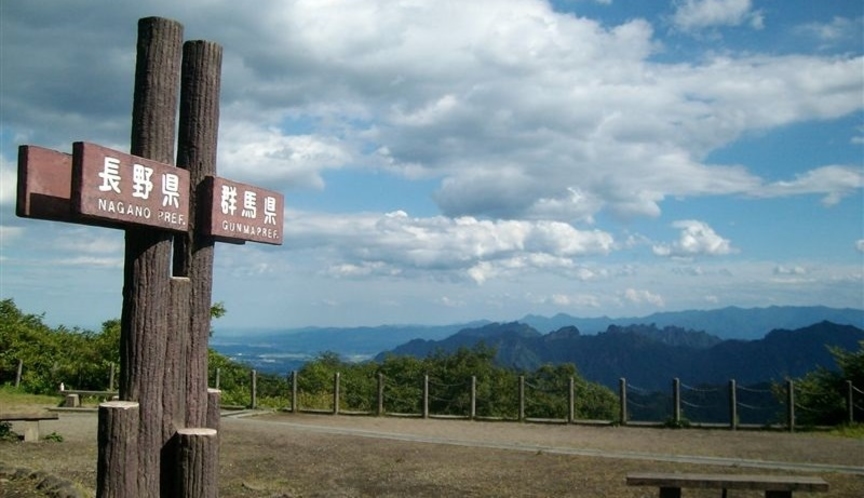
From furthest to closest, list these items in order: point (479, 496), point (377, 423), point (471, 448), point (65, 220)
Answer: point (377, 423) < point (471, 448) < point (479, 496) < point (65, 220)

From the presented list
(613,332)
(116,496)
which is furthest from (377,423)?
(613,332)

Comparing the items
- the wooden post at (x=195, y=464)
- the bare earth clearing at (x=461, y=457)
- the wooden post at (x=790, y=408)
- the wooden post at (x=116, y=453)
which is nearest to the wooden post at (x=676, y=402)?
the bare earth clearing at (x=461, y=457)

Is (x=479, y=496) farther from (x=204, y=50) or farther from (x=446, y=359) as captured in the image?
(x=446, y=359)

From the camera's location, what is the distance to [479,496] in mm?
8383

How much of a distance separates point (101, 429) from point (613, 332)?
11299cm

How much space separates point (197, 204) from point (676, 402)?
12.6m

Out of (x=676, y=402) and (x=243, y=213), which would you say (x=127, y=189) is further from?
(x=676, y=402)

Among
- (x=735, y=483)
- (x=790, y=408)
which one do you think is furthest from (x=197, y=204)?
(x=790, y=408)

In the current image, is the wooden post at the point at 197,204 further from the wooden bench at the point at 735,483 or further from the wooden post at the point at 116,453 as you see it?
the wooden bench at the point at 735,483

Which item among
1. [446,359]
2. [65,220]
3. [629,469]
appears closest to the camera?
[65,220]

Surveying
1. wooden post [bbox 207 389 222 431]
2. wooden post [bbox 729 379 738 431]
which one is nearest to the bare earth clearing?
wooden post [bbox 729 379 738 431]

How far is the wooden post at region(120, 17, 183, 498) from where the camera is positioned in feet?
15.4

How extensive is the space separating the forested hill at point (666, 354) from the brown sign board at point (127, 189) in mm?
69367

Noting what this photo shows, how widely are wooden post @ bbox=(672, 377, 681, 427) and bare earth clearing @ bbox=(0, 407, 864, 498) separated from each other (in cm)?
62
